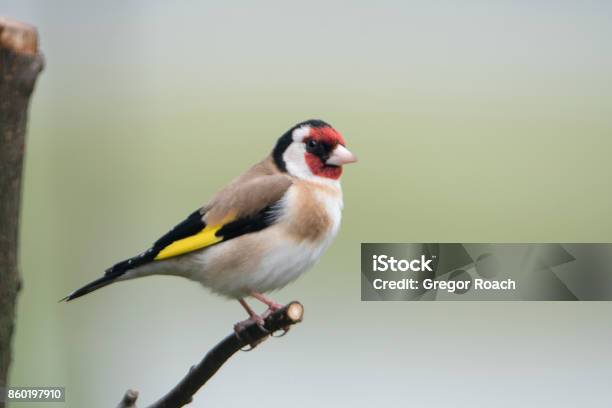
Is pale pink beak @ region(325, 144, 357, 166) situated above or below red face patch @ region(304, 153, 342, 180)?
above

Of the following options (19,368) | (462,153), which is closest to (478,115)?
(462,153)

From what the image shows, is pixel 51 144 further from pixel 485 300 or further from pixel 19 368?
pixel 485 300

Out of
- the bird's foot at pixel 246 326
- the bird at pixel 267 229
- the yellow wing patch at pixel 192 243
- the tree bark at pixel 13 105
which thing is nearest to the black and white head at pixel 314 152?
the bird at pixel 267 229

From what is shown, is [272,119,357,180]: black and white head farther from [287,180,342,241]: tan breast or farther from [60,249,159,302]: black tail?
[60,249,159,302]: black tail

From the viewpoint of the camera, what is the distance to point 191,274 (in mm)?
1846

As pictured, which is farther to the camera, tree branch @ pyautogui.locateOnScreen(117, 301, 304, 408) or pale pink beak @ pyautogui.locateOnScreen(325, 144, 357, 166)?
pale pink beak @ pyautogui.locateOnScreen(325, 144, 357, 166)

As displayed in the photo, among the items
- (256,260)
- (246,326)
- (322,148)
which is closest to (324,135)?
(322,148)

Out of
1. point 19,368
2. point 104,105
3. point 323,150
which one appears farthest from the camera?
point 104,105

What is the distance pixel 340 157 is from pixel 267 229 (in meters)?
0.22

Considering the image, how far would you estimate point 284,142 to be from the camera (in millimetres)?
1873

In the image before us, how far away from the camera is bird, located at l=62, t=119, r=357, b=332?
179cm

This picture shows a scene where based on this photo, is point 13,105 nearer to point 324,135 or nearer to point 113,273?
point 113,273

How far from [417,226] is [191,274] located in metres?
0.59

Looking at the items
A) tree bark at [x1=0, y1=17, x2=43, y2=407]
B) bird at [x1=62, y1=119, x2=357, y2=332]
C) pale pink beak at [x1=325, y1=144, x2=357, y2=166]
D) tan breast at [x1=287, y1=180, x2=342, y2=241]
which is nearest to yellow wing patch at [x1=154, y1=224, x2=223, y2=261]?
bird at [x1=62, y1=119, x2=357, y2=332]
